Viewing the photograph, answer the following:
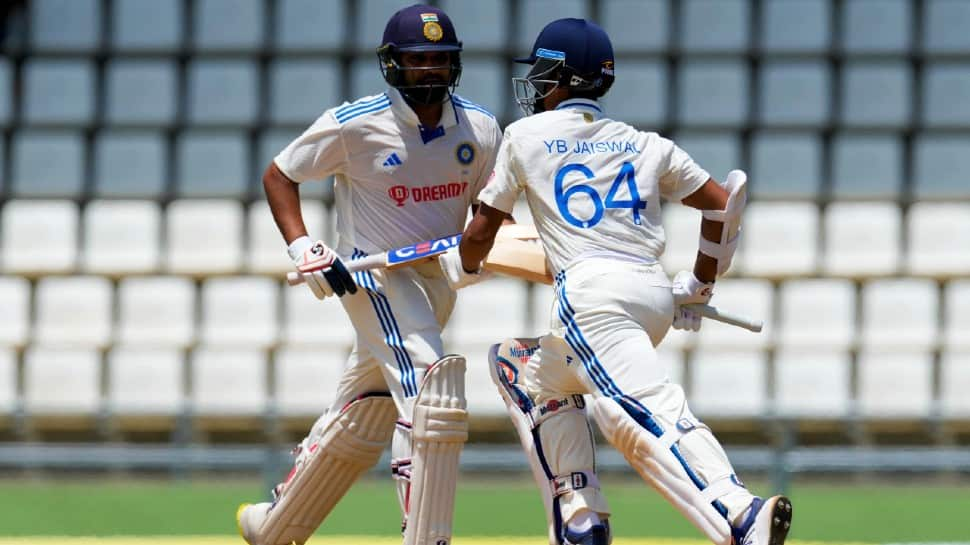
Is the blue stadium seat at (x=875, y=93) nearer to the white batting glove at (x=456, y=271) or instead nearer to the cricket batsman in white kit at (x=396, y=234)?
the cricket batsman in white kit at (x=396, y=234)

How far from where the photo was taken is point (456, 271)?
16.5 feet

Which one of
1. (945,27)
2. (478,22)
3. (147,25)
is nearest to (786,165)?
(945,27)

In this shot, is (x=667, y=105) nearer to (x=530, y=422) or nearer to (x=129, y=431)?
(x=129, y=431)

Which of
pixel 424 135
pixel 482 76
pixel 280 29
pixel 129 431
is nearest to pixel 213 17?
pixel 280 29

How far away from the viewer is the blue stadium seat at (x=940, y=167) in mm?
11336

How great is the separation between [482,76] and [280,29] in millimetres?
1534

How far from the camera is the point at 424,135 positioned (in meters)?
5.38

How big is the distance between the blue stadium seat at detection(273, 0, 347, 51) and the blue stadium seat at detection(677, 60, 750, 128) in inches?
94.2

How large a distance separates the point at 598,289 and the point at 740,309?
19.8 ft

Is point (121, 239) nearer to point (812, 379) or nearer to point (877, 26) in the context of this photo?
point (812, 379)

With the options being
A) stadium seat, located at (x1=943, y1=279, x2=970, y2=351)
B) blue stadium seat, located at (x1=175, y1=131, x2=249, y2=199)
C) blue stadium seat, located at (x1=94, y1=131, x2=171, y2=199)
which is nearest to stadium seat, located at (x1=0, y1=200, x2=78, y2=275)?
blue stadium seat, located at (x1=94, y1=131, x2=171, y2=199)

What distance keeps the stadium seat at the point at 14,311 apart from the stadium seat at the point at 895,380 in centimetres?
529

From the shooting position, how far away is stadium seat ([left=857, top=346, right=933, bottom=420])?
10469 millimetres

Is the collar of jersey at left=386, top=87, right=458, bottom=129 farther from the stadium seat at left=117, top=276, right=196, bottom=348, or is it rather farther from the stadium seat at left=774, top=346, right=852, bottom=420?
the stadium seat at left=117, top=276, right=196, bottom=348
